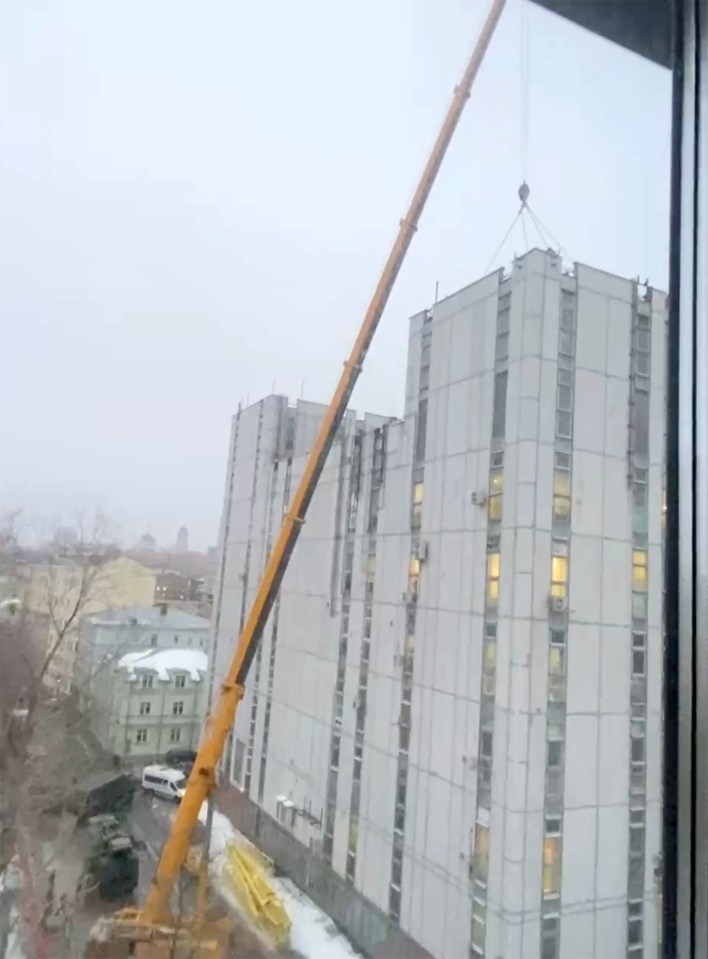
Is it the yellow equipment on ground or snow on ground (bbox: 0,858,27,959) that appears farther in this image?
the yellow equipment on ground

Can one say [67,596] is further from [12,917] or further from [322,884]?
[322,884]

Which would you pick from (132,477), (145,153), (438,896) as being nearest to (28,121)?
(145,153)

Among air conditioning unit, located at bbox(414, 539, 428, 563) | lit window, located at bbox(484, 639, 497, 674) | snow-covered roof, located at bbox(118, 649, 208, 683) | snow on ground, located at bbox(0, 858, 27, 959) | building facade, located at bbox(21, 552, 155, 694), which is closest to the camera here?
snow on ground, located at bbox(0, 858, 27, 959)

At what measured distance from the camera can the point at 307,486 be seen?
1.30 m

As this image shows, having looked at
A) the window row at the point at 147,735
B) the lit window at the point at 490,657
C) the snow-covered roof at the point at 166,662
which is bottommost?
the window row at the point at 147,735

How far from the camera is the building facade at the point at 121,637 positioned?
95cm

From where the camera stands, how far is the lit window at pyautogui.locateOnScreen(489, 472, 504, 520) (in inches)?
46.8

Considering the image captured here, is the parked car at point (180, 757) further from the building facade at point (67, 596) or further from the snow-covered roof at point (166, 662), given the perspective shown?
the building facade at point (67, 596)

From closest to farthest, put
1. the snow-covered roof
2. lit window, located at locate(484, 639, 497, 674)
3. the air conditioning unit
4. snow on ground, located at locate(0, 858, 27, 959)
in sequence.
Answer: snow on ground, located at locate(0, 858, 27, 959) → the snow-covered roof → lit window, located at locate(484, 639, 497, 674) → the air conditioning unit

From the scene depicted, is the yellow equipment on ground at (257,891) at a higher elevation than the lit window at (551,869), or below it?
below

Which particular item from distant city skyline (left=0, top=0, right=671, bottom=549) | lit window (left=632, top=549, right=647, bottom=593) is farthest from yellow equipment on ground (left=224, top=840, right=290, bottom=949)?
lit window (left=632, top=549, right=647, bottom=593)

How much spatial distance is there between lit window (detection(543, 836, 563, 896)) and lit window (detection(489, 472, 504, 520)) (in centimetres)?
52

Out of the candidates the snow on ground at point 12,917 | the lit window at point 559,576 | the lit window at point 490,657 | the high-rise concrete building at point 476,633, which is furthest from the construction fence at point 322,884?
the lit window at point 559,576

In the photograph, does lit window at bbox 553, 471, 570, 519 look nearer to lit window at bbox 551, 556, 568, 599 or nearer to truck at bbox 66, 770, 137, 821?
lit window at bbox 551, 556, 568, 599
